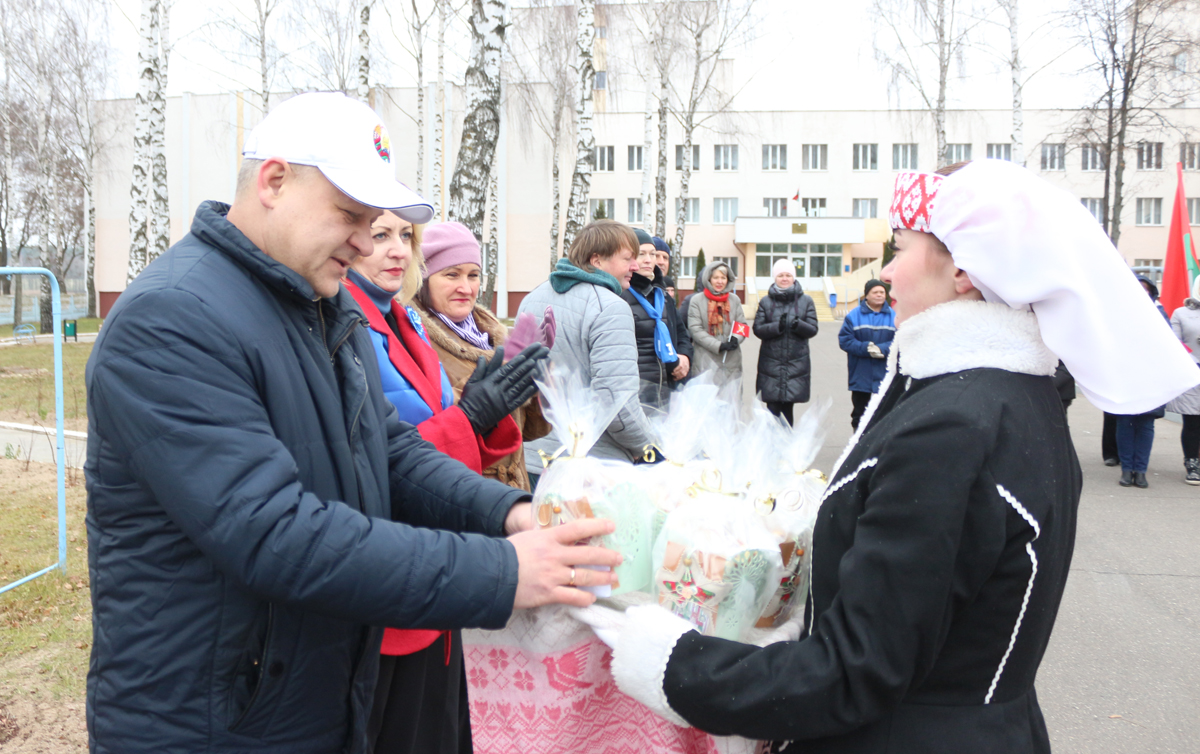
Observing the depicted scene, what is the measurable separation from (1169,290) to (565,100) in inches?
1013

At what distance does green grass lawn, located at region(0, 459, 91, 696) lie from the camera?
12.6ft

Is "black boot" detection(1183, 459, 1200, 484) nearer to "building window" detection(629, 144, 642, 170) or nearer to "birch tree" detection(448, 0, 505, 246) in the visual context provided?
"birch tree" detection(448, 0, 505, 246)

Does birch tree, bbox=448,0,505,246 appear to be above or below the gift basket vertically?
above

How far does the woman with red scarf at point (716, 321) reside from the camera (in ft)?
29.3

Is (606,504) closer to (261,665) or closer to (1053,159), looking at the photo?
(261,665)

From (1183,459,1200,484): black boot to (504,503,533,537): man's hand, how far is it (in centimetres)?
812

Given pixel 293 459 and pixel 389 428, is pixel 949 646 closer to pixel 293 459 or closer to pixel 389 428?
pixel 293 459

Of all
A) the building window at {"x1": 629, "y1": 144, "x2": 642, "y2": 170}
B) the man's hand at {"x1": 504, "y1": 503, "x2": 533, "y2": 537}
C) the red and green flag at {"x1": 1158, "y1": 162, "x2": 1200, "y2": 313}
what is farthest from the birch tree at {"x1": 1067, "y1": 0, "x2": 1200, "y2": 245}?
the building window at {"x1": 629, "y1": 144, "x2": 642, "y2": 170}

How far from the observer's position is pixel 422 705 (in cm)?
247

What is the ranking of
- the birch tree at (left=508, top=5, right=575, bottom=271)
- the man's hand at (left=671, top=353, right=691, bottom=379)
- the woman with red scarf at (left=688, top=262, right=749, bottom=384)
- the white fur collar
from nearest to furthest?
the white fur collar → the man's hand at (left=671, top=353, right=691, bottom=379) → the woman with red scarf at (left=688, top=262, right=749, bottom=384) → the birch tree at (left=508, top=5, right=575, bottom=271)

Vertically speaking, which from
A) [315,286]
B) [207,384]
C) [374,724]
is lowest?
[374,724]

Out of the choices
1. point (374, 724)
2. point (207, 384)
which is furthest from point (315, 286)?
point (374, 724)

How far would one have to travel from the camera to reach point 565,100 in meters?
32.6

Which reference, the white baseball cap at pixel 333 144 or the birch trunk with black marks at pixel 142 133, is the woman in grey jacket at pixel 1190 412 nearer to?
the white baseball cap at pixel 333 144
